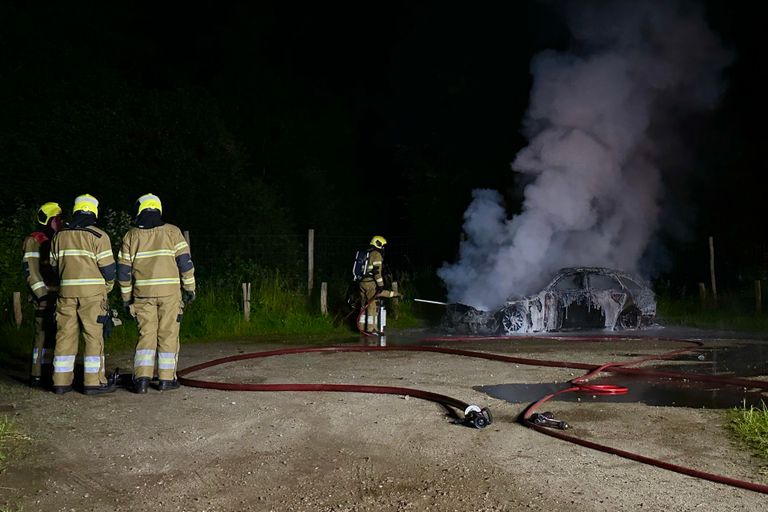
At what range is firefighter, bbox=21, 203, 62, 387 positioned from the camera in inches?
382

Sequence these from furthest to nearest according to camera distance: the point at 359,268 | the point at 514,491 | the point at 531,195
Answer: the point at 531,195
the point at 359,268
the point at 514,491

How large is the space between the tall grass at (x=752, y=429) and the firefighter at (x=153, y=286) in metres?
5.92

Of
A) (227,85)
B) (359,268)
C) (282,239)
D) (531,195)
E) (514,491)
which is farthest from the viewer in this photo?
(227,85)

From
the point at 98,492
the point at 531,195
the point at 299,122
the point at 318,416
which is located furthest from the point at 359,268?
the point at 299,122

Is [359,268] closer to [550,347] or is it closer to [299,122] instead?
[550,347]

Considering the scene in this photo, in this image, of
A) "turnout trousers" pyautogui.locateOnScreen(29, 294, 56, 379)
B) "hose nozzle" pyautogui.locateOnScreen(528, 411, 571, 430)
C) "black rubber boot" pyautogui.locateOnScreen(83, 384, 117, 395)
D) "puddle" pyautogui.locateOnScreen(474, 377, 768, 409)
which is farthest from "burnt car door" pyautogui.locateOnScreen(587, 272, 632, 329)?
"turnout trousers" pyautogui.locateOnScreen(29, 294, 56, 379)

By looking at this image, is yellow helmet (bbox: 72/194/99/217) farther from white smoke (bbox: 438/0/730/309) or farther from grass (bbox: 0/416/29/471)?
white smoke (bbox: 438/0/730/309)

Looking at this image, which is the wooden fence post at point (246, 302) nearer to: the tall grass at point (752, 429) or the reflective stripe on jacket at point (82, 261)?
the reflective stripe on jacket at point (82, 261)

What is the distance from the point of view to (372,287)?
15227 millimetres

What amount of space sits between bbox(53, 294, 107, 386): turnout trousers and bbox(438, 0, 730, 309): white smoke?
25.6ft

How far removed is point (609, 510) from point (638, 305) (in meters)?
11.0

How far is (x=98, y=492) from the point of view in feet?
19.3

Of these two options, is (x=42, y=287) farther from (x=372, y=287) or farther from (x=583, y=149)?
(x=583, y=149)

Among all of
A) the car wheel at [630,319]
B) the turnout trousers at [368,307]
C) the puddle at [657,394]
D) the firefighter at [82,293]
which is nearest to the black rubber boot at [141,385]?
the firefighter at [82,293]
